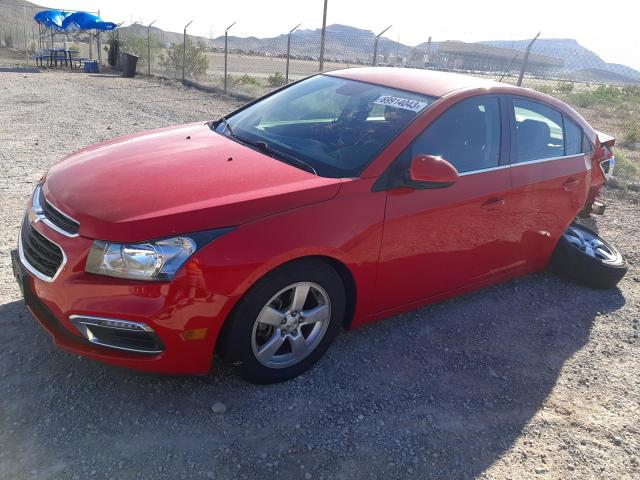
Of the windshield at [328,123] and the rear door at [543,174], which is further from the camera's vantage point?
the rear door at [543,174]

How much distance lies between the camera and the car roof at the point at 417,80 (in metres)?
3.67

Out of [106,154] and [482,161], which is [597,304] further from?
[106,154]

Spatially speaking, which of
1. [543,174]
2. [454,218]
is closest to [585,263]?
[543,174]

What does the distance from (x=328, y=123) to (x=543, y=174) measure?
175 cm

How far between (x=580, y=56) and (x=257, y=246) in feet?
43.2

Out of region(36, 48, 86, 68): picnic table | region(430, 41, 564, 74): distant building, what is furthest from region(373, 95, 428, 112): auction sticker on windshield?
region(36, 48, 86, 68): picnic table

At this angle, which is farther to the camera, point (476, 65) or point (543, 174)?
point (476, 65)

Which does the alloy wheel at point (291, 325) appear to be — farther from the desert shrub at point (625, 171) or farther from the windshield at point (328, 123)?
the desert shrub at point (625, 171)

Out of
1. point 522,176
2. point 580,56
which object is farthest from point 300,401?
point 580,56

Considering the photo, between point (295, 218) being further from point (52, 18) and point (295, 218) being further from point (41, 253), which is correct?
point (52, 18)

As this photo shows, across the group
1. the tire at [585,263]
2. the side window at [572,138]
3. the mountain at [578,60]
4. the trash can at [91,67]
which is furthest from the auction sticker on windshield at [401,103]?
the trash can at [91,67]

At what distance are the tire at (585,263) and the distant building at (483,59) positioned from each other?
28.9 feet

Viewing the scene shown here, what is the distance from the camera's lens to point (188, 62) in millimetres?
21438

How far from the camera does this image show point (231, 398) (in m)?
2.90
